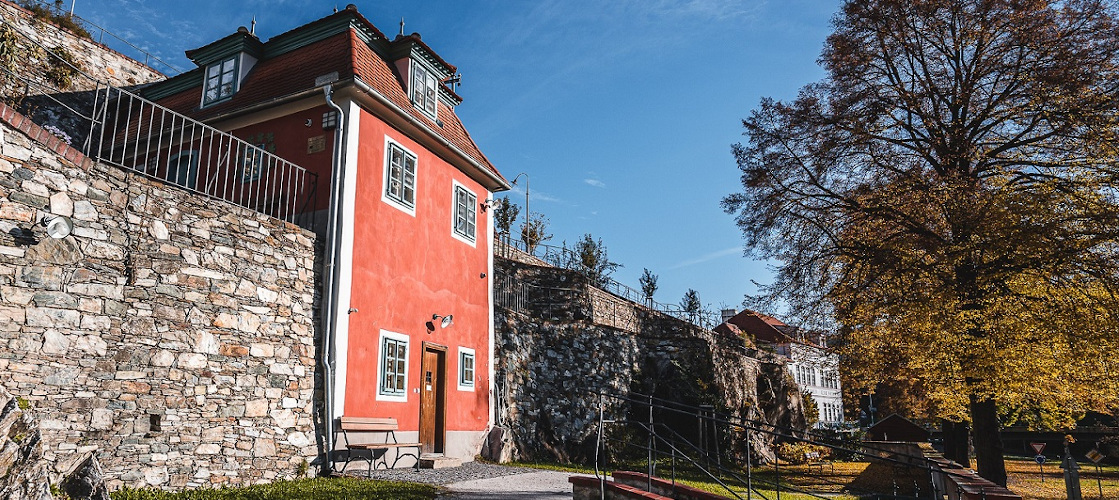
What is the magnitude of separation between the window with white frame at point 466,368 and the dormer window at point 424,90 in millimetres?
5303

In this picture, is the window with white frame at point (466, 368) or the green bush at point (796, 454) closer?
the window with white frame at point (466, 368)

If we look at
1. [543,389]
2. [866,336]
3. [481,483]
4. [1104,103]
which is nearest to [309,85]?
[481,483]

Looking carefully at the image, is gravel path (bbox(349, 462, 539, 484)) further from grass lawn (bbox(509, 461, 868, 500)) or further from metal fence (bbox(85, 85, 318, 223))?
metal fence (bbox(85, 85, 318, 223))

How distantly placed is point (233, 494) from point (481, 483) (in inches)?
140

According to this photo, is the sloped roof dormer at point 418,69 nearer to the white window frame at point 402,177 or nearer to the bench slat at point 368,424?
the white window frame at point 402,177

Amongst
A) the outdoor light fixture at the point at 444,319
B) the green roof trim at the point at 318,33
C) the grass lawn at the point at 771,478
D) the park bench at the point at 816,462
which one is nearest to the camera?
the grass lawn at the point at 771,478

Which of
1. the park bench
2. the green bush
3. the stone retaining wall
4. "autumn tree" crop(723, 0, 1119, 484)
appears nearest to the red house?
the stone retaining wall

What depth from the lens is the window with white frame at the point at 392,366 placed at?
11719mm

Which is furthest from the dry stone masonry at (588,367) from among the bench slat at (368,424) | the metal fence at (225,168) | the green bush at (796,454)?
the metal fence at (225,168)

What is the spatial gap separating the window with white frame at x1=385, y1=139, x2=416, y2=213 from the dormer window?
5.43 ft

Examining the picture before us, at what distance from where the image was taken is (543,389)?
17.6 meters

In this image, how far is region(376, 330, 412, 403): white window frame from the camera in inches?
458

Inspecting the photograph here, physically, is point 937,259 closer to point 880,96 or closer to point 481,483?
point 880,96

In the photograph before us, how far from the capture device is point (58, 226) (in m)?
7.59
